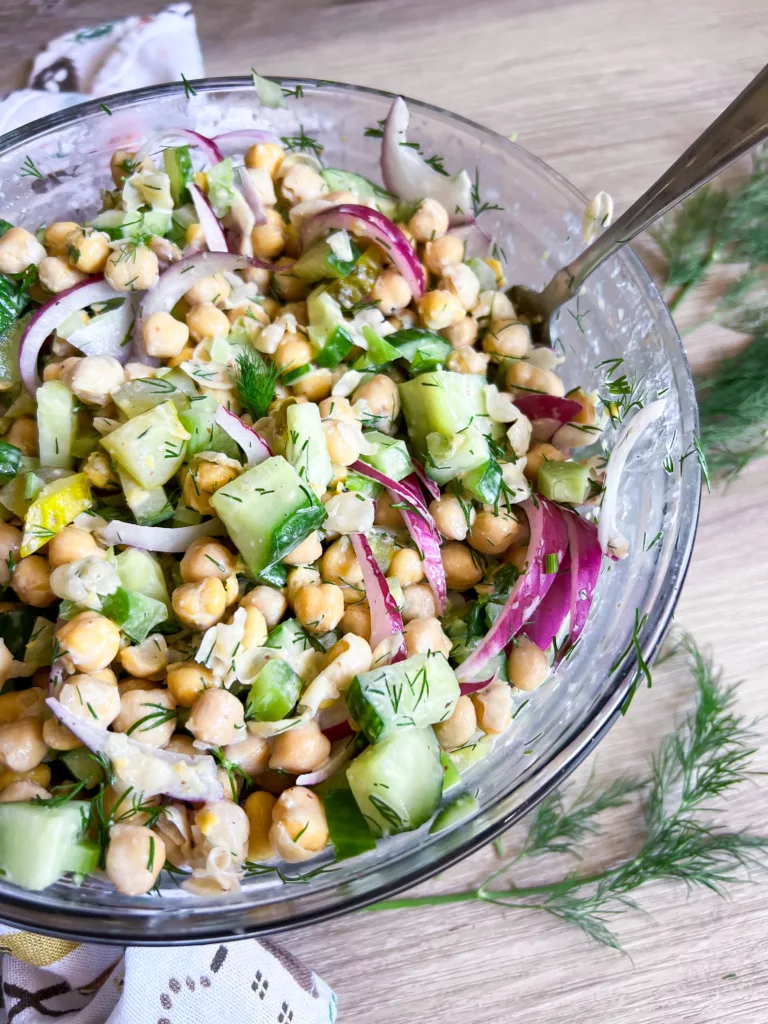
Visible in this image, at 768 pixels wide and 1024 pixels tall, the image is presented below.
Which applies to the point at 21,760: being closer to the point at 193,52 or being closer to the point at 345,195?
the point at 345,195

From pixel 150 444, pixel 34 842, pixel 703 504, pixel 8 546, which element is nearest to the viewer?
pixel 34 842

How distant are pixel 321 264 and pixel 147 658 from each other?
102 cm

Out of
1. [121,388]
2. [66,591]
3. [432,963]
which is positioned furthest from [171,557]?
[432,963]

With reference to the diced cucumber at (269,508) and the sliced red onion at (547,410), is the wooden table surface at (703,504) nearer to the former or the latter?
the sliced red onion at (547,410)

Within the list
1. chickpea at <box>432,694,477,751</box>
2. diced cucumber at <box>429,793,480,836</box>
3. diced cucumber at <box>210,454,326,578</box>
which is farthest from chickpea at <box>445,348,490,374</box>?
diced cucumber at <box>429,793,480,836</box>

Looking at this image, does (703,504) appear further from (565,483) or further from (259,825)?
(259,825)

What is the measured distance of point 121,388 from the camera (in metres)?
1.87

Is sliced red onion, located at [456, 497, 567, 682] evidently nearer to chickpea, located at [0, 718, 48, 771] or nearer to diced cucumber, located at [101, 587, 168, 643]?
diced cucumber, located at [101, 587, 168, 643]

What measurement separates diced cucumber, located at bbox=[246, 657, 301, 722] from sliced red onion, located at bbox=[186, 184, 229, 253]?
41.1 inches

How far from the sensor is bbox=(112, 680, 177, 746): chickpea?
1709 millimetres

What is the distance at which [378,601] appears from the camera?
182 centimetres

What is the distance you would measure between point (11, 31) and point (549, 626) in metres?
2.72

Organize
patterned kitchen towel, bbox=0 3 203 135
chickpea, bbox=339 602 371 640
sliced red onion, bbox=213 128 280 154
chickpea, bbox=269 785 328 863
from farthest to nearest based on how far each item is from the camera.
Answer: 1. patterned kitchen towel, bbox=0 3 203 135
2. sliced red onion, bbox=213 128 280 154
3. chickpea, bbox=339 602 371 640
4. chickpea, bbox=269 785 328 863

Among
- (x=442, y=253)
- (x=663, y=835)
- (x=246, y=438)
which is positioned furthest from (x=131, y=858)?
(x=442, y=253)
